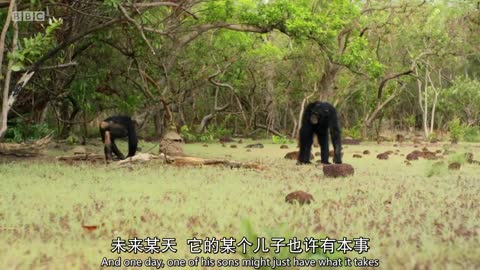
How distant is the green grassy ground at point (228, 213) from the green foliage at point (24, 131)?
3.92 metres

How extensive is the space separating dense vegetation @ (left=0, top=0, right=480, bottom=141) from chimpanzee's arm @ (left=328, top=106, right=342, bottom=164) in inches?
101

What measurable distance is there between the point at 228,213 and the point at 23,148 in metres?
6.74

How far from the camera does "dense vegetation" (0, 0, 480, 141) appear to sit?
33.4ft

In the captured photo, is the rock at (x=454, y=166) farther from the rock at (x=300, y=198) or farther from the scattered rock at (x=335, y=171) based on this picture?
the rock at (x=300, y=198)

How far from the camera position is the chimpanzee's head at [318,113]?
10.1m

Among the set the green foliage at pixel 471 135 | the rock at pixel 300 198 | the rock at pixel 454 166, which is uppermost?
the rock at pixel 300 198

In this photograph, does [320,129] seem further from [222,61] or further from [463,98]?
[463,98]

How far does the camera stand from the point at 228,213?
186 inches

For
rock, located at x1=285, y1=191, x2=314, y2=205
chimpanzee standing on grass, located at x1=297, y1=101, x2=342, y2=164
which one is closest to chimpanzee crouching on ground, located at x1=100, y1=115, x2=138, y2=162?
chimpanzee standing on grass, located at x1=297, y1=101, x2=342, y2=164

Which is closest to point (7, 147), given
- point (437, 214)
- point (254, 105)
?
point (437, 214)

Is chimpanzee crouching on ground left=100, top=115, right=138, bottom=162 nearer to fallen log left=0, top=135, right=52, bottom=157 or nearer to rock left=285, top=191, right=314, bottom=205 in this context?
fallen log left=0, top=135, right=52, bottom=157

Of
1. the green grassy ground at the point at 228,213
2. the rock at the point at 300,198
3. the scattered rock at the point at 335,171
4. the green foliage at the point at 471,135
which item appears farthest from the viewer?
the green foliage at the point at 471,135

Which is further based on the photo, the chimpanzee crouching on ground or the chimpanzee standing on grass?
the chimpanzee crouching on ground

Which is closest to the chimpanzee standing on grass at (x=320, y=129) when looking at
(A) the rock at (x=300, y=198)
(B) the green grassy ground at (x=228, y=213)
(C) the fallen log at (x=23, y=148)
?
(B) the green grassy ground at (x=228, y=213)
